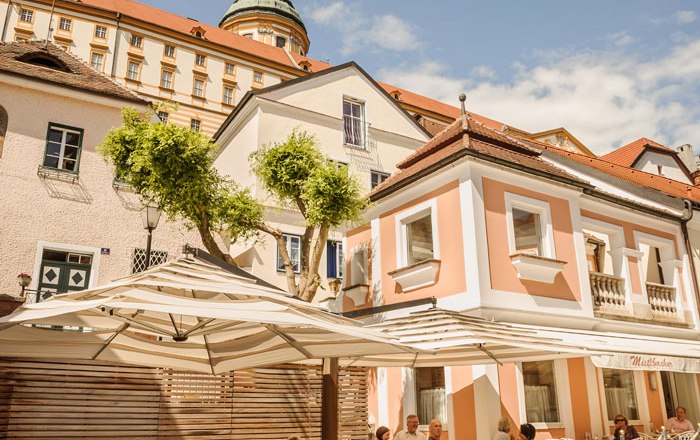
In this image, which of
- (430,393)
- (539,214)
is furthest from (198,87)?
(430,393)

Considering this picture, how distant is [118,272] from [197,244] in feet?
9.38

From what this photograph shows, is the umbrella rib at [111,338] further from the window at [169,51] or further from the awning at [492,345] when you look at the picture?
the window at [169,51]

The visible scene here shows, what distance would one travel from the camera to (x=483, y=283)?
1220cm

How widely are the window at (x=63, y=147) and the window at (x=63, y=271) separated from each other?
292cm

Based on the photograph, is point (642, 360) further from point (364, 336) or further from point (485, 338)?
point (364, 336)

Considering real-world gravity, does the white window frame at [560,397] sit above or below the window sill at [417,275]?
below

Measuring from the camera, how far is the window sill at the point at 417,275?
13.3 m

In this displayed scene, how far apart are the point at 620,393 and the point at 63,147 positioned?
18.3 m

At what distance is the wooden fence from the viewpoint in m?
6.45

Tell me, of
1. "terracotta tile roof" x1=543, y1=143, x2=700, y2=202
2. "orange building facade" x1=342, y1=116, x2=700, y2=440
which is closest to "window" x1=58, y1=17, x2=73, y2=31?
"orange building facade" x1=342, y1=116, x2=700, y2=440

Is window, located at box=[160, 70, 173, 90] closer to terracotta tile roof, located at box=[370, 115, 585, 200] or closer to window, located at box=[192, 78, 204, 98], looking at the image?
window, located at box=[192, 78, 204, 98]

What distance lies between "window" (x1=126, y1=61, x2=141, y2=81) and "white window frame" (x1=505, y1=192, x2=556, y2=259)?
126 ft

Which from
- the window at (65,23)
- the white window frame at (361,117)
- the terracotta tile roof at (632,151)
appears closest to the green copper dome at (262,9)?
the window at (65,23)

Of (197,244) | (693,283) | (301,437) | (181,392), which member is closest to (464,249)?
(301,437)
